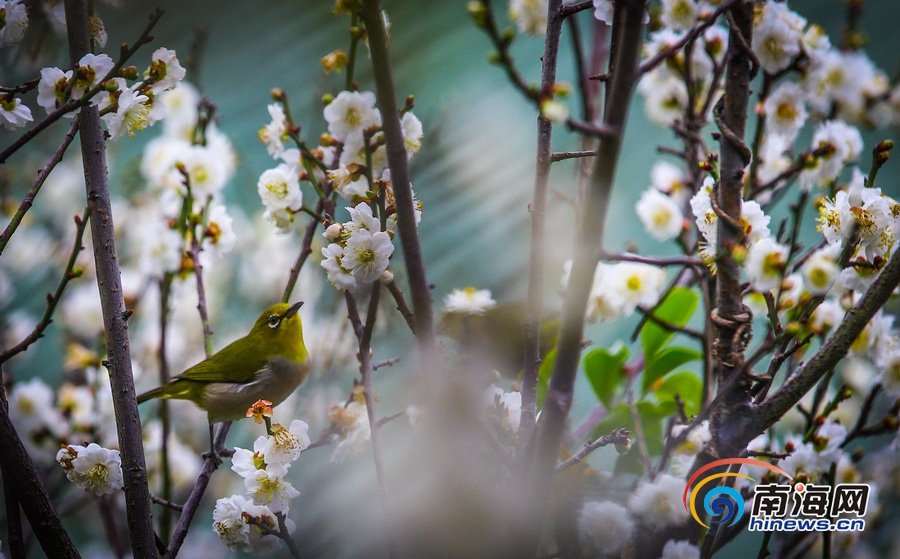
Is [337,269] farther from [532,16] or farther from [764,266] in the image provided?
[532,16]

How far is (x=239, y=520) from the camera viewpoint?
0.64 m

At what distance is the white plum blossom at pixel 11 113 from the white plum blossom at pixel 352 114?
26 cm

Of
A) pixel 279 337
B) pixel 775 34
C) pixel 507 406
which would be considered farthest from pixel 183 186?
pixel 775 34

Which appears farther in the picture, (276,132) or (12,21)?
(276,132)

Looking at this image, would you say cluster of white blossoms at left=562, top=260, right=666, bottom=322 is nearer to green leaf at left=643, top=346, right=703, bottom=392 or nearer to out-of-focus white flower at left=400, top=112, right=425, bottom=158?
green leaf at left=643, top=346, right=703, bottom=392

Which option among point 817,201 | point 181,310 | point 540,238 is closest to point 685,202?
point 817,201

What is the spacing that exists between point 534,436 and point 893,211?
0.41 meters

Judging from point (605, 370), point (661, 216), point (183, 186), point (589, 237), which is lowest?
point (589, 237)

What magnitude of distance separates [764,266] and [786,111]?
1.39ft

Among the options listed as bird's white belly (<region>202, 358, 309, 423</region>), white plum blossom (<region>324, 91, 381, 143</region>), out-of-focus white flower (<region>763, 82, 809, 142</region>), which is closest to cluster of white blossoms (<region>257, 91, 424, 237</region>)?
white plum blossom (<region>324, 91, 381, 143</region>)

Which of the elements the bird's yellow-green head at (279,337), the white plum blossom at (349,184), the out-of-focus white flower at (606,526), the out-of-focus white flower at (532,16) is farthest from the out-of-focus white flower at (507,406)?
the out-of-focus white flower at (532,16)

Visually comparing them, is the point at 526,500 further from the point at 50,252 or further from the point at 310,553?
the point at 50,252

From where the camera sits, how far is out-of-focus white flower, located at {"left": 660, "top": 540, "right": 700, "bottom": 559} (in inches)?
23.7

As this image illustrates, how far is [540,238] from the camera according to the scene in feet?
1.87
